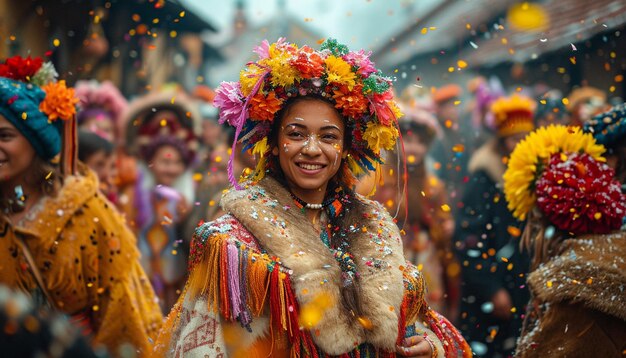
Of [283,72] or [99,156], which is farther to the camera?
[99,156]

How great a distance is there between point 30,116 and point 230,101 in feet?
5.65

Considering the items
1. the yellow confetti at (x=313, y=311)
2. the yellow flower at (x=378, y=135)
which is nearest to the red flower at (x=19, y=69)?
the yellow flower at (x=378, y=135)

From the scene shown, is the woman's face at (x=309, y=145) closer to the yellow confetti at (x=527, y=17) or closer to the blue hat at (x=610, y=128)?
the blue hat at (x=610, y=128)

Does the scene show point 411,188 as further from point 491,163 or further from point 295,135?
point 295,135

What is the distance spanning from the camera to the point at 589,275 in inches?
163

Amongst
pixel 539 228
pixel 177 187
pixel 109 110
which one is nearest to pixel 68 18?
pixel 109 110

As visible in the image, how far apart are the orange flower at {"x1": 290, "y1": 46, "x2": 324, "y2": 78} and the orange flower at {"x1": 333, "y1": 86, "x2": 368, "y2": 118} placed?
13cm

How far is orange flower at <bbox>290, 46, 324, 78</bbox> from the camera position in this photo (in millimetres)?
3600

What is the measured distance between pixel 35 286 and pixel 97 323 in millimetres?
520

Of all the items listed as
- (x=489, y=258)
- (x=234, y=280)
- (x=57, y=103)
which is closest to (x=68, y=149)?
(x=57, y=103)

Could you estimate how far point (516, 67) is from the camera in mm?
13938

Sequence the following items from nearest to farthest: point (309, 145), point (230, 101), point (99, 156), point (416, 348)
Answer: point (416, 348), point (309, 145), point (230, 101), point (99, 156)

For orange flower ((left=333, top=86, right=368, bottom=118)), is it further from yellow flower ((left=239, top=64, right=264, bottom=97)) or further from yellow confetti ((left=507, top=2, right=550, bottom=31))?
yellow confetti ((left=507, top=2, right=550, bottom=31))

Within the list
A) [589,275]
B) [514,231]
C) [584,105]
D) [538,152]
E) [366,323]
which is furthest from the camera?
[584,105]
